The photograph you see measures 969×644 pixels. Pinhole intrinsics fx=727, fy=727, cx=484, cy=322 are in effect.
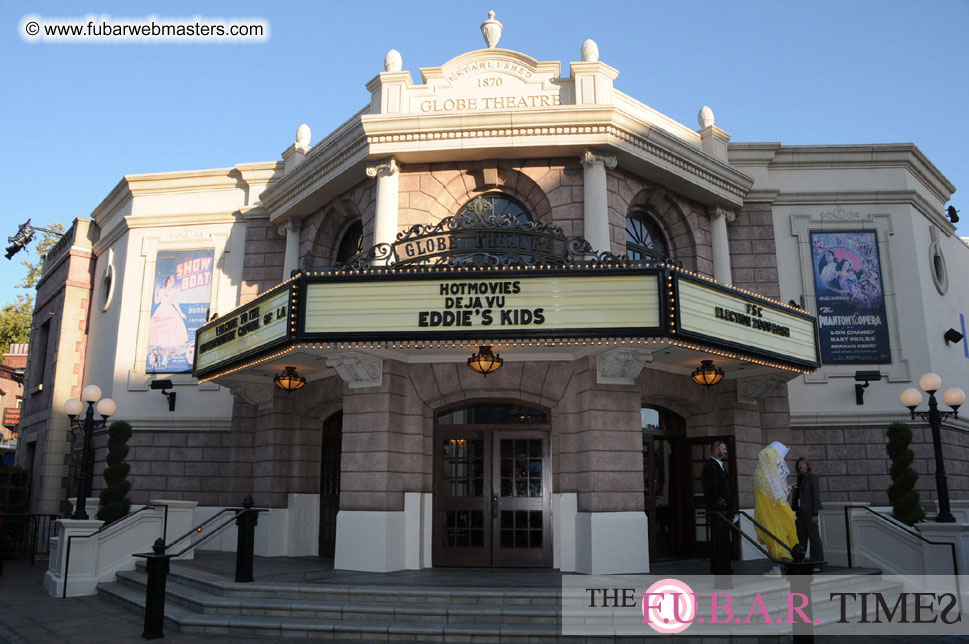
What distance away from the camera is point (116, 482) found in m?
16.1

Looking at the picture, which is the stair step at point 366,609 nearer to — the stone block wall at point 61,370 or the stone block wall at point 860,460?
the stone block wall at point 860,460

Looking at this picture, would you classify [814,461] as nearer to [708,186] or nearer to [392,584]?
[708,186]

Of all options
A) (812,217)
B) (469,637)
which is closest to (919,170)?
(812,217)

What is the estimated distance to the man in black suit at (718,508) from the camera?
35.0ft

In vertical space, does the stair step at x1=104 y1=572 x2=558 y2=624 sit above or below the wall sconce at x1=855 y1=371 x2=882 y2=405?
below

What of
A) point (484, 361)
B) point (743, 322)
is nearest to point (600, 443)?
point (484, 361)

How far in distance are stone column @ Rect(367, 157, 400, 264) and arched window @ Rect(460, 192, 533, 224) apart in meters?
1.53

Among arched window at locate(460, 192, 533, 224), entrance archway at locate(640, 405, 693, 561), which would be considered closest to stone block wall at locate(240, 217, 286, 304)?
arched window at locate(460, 192, 533, 224)

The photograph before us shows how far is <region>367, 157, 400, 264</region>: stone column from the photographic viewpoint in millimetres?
14922

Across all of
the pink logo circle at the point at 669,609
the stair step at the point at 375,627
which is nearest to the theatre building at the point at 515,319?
the pink logo circle at the point at 669,609

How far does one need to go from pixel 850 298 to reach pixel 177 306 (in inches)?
686

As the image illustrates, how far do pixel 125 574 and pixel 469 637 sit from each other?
8.23m

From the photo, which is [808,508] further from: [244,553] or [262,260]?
[262,260]

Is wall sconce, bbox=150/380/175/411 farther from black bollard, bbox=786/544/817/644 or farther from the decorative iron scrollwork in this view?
black bollard, bbox=786/544/817/644
